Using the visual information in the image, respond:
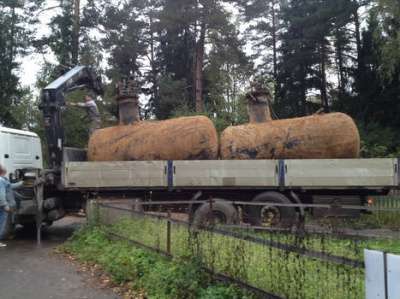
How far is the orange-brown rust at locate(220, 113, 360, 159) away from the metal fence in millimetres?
3931

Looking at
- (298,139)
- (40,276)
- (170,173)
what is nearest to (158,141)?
(170,173)

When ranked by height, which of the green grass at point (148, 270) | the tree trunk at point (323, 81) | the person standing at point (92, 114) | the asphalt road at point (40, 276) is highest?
the tree trunk at point (323, 81)

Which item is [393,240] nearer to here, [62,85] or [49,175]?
[49,175]

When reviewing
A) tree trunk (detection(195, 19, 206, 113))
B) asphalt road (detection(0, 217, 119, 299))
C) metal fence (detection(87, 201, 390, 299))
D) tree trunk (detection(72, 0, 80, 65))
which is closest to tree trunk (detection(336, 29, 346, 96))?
tree trunk (detection(195, 19, 206, 113))

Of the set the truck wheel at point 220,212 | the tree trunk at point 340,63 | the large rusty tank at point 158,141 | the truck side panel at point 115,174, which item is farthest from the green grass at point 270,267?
the tree trunk at point 340,63

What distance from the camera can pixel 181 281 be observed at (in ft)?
18.5

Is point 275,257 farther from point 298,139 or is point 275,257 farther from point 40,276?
point 298,139

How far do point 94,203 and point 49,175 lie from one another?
5.24 feet

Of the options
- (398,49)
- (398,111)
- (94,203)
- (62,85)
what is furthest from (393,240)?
(398,111)

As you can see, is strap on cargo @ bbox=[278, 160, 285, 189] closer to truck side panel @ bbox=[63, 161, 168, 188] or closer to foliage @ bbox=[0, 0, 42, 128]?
truck side panel @ bbox=[63, 161, 168, 188]

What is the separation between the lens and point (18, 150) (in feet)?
39.0

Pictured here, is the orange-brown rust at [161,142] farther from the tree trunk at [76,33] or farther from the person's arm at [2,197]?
the tree trunk at [76,33]

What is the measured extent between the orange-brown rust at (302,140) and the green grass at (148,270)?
151 inches

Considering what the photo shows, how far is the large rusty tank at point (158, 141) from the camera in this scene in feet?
36.2
